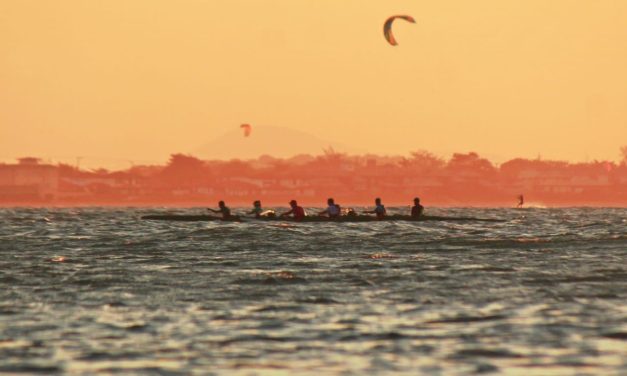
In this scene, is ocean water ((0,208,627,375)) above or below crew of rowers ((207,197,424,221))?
below

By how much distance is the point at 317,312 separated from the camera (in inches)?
1061

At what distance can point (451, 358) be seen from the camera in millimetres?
20812

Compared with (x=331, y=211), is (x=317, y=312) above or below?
below

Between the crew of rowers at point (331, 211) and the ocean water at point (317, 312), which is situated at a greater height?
the crew of rowers at point (331, 211)

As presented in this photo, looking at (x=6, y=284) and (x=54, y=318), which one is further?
(x=6, y=284)

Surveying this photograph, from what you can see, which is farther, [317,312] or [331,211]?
[331,211]

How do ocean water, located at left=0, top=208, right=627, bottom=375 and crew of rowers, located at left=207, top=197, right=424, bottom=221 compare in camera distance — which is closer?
ocean water, located at left=0, top=208, right=627, bottom=375

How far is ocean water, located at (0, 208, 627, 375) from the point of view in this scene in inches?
814

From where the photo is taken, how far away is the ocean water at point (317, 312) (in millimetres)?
20688

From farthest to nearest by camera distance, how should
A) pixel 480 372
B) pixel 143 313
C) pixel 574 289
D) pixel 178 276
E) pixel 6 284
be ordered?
pixel 178 276
pixel 6 284
pixel 574 289
pixel 143 313
pixel 480 372

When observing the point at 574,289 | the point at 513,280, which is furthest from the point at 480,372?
the point at 513,280

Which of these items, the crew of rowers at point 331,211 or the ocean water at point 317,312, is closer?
the ocean water at point 317,312

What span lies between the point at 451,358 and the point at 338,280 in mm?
13901

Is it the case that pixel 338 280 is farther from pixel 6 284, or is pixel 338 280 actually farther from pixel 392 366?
pixel 392 366
